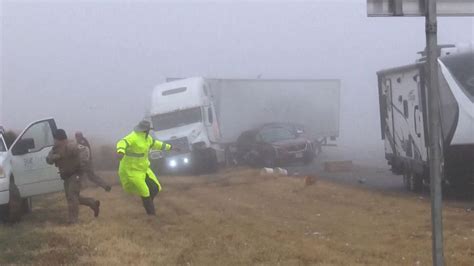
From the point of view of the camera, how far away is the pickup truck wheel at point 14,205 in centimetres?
1288

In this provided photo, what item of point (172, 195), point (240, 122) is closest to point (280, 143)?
point (240, 122)

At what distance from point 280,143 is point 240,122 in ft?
11.0

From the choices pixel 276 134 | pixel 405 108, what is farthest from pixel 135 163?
pixel 276 134

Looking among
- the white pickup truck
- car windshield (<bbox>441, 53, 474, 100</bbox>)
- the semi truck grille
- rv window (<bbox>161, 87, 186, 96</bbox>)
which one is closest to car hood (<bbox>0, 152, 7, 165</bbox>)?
the white pickup truck

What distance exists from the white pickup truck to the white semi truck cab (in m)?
11.3

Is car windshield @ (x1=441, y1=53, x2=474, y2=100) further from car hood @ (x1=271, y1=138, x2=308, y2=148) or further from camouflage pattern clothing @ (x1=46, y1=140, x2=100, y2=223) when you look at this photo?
car hood @ (x1=271, y1=138, x2=308, y2=148)

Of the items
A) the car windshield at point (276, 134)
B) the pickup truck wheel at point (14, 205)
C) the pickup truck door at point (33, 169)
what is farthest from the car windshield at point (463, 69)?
the car windshield at point (276, 134)

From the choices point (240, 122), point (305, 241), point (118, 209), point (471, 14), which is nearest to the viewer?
point (471, 14)

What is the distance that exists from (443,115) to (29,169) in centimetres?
725

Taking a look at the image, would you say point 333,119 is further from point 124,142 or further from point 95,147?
point 124,142

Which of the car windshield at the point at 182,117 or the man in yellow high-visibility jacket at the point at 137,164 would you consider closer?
the man in yellow high-visibility jacket at the point at 137,164

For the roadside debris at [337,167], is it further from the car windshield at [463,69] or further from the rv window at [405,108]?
the car windshield at [463,69]

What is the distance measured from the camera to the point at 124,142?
12414mm

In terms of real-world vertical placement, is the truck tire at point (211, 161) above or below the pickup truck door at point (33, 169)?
below
